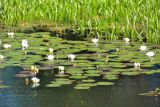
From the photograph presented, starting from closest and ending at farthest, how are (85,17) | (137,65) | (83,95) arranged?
(83,95) < (137,65) < (85,17)

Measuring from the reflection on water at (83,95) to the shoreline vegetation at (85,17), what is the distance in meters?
2.53

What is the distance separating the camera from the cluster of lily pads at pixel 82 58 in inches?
233

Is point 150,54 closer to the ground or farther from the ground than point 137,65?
farther from the ground

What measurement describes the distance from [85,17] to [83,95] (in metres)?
4.98

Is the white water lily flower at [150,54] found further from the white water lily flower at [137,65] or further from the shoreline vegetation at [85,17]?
the shoreline vegetation at [85,17]

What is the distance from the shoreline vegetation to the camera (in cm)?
853

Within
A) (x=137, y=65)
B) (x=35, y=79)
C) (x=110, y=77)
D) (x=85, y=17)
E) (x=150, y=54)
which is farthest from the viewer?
(x=85, y=17)

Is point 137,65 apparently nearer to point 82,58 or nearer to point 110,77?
point 110,77

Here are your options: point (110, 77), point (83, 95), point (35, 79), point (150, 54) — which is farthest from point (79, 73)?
point (150, 54)

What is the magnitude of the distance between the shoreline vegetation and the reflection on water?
2528mm

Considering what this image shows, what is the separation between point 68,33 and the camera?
889cm

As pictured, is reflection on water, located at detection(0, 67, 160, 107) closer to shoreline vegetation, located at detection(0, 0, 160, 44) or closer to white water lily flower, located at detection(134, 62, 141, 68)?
white water lily flower, located at detection(134, 62, 141, 68)

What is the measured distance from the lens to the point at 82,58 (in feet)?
22.1

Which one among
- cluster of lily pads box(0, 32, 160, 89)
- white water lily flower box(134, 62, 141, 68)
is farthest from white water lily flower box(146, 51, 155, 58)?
white water lily flower box(134, 62, 141, 68)
